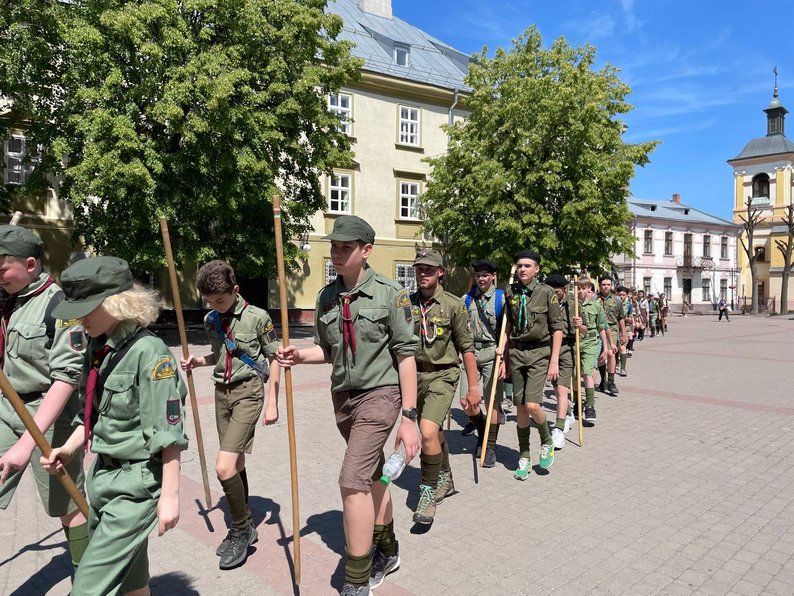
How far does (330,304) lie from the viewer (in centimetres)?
353

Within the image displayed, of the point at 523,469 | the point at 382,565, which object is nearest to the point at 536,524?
the point at 523,469

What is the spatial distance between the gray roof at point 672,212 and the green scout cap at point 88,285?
55335 millimetres

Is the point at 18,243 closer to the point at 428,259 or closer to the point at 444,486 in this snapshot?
the point at 428,259

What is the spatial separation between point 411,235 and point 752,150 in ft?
169

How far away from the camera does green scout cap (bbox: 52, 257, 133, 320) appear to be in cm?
241

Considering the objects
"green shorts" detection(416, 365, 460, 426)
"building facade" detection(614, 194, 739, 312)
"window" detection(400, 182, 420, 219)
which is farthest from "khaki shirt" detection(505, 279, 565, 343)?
"building facade" detection(614, 194, 739, 312)

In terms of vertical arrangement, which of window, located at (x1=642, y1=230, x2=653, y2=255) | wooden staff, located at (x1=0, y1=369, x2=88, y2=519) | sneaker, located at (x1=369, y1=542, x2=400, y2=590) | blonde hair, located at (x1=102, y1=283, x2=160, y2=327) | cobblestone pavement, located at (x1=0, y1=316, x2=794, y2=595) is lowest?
cobblestone pavement, located at (x1=0, y1=316, x2=794, y2=595)

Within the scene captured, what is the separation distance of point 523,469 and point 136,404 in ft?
13.2

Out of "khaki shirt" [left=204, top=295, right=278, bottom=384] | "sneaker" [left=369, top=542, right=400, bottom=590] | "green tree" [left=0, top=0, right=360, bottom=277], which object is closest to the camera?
"sneaker" [left=369, top=542, right=400, bottom=590]

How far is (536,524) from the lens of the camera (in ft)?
14.9

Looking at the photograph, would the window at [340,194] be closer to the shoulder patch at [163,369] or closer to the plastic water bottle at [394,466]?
the plastic water bottle at [394,466]

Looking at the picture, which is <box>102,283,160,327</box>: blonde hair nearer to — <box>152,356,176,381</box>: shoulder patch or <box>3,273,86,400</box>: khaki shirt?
<box>152,356,176,381</box>: shoulder patch

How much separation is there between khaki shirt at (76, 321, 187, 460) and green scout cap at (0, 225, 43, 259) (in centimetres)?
103

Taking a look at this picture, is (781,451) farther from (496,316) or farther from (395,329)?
(395,329)
